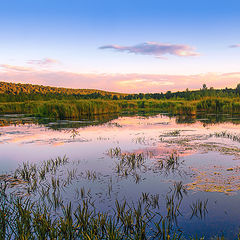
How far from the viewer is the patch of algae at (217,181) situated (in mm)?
6254

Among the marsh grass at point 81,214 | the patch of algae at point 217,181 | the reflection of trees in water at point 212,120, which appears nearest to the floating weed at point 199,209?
the marsh grass at point 81,214

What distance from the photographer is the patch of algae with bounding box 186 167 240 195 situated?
6254mm

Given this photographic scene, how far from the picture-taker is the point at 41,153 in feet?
34.9

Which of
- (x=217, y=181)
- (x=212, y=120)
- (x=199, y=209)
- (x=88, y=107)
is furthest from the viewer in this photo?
(x=88, y=107)

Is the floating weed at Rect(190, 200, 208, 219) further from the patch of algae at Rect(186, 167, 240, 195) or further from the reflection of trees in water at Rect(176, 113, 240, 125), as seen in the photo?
the reflection of trees in water at Rect(176, 113, 240, 125)

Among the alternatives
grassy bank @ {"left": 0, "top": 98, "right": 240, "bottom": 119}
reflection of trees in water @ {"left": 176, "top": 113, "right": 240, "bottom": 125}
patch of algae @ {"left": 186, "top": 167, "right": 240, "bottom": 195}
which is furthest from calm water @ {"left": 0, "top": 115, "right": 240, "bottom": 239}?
grassy bank @ {"left": 0, "top": 98, "right": 240, "bottom": 119}

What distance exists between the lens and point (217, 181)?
6770 mm

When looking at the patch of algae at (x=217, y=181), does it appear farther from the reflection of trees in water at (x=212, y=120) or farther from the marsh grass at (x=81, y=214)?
the reflection of trees in water at (x=212, y=120)

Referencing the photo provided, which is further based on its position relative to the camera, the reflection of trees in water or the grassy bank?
the grassy bank

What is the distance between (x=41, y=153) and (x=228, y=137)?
1015cm

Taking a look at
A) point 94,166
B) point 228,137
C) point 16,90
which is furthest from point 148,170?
point 16,90

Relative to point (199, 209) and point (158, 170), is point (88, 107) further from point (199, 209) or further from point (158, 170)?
point (199, 209)

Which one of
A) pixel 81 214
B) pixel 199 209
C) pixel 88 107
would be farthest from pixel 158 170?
pixel 88 107

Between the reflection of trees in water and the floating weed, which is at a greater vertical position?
the reflection of trees in water
